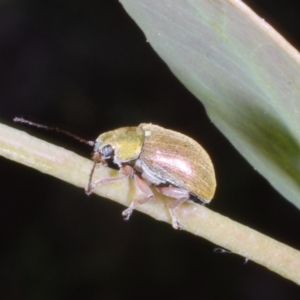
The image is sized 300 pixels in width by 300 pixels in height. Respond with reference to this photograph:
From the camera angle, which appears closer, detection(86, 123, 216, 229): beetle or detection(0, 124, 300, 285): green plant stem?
detection(0, 124, 300, 285): green plant stem

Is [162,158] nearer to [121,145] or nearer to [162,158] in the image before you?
[162,158]

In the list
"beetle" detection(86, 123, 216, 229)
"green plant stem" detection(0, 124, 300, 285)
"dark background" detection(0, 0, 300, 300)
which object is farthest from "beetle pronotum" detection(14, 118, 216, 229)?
"dark background" detection(0, 0, 300, 300)

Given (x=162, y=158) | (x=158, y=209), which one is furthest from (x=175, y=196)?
(x=162, y=158)

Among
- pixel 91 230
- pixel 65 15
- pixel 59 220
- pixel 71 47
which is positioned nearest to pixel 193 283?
pixel 91 230

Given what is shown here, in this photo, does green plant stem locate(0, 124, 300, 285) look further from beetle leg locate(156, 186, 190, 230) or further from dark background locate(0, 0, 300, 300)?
dark background locate(0, 0, 300, 300)

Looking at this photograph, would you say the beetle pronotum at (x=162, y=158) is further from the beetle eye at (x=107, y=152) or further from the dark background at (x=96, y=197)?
the dark background at (x=96, y=197)

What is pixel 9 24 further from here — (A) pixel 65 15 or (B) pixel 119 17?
(B) pixel 119 17

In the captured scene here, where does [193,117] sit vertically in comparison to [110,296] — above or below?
above
